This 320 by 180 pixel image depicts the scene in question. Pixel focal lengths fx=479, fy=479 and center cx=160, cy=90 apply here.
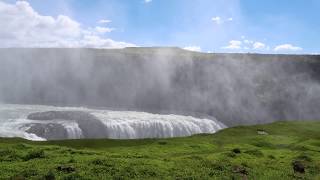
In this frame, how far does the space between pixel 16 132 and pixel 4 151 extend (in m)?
48.3

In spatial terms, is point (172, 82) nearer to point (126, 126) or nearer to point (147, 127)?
point (147, 127)

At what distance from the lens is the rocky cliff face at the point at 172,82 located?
168 metres

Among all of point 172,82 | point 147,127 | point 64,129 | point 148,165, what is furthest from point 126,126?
point 172,82

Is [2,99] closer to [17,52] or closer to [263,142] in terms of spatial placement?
[17,52]

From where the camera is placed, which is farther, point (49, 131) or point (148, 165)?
point (49, 131)

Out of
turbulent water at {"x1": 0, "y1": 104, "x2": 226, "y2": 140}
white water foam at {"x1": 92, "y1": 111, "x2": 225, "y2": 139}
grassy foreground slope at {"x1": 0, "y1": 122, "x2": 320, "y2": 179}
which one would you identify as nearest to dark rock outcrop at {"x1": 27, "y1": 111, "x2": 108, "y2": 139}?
turbulent water at {"x1": 0, "y1": 104, "x2": 226, "y2": 140}

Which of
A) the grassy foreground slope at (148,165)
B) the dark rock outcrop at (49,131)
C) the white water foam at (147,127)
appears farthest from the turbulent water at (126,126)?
the grassy foreground slope at (148,165)

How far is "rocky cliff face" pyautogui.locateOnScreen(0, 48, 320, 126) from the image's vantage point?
168 metres

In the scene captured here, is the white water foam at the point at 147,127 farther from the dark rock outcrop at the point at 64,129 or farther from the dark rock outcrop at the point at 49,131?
the dark rock outcrop at the point at 49,131

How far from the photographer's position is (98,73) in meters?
190

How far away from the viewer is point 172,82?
184 metres

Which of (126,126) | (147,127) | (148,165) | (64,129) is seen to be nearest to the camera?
(148,165)

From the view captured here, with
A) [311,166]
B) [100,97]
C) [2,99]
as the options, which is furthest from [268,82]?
[311,166]

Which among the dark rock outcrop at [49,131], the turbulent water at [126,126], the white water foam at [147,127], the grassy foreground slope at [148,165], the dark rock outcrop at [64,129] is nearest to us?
the grassy foreground slope at [148,165]
